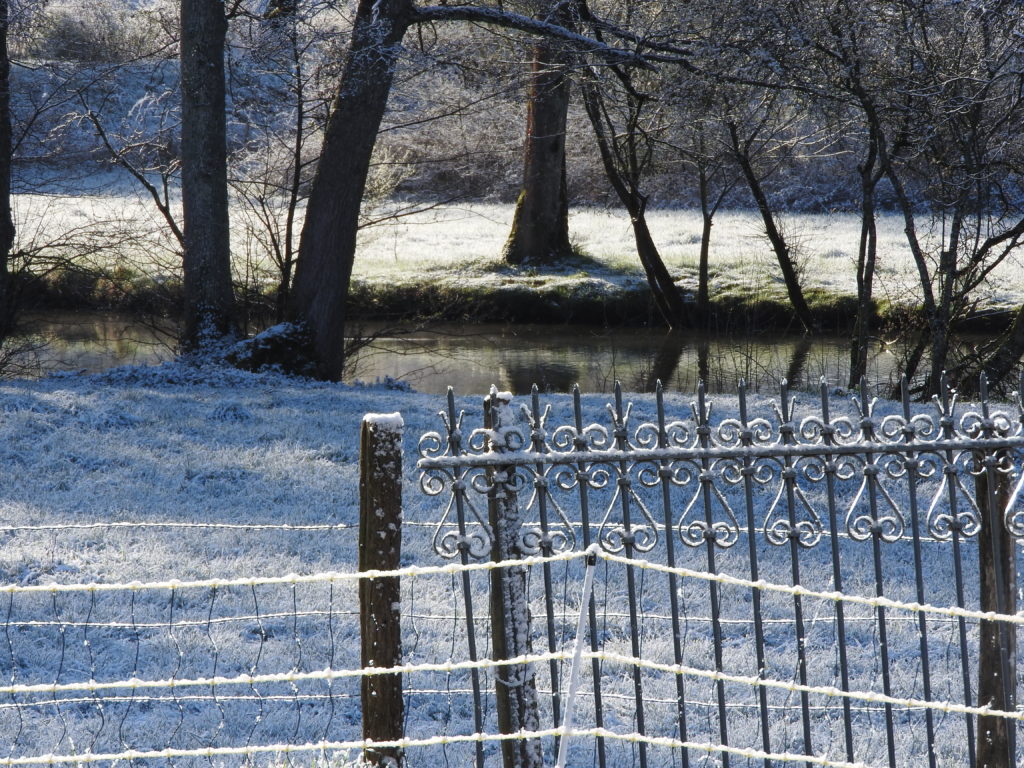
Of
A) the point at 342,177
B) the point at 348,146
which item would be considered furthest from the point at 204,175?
the point at 348,146

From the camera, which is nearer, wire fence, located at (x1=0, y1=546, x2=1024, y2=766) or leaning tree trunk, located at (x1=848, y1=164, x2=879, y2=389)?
wire fence, located at (x1=0, y1=546, x2=1024, y2=766)

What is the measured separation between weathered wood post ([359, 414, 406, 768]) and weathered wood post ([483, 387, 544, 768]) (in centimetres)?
32

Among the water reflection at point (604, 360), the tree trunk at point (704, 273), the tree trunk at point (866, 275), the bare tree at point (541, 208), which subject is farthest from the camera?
the bare tree at point (541, 208)

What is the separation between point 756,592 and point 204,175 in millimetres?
9981

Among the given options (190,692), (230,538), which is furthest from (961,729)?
(230,538)

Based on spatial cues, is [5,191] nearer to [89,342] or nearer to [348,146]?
[348,146]

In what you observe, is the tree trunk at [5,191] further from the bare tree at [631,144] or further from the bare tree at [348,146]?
the bare tree at [631,144]

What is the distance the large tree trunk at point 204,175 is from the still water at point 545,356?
2076mm

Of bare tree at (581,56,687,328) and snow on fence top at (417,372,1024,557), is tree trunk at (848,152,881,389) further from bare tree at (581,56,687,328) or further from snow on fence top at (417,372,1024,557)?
snow on fence top at (417,372,1024,557)

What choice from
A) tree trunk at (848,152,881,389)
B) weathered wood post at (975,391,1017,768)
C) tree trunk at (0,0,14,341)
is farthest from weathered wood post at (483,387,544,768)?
tree trunk at (0,0,14,341)

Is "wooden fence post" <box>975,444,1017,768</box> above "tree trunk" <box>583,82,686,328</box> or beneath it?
beneath

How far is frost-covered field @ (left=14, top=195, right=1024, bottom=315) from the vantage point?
738 inches

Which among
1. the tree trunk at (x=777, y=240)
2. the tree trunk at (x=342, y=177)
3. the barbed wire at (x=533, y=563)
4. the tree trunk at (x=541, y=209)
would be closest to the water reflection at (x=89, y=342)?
the tree trunk at (x=342, y=177)

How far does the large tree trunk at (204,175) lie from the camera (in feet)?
37.2
